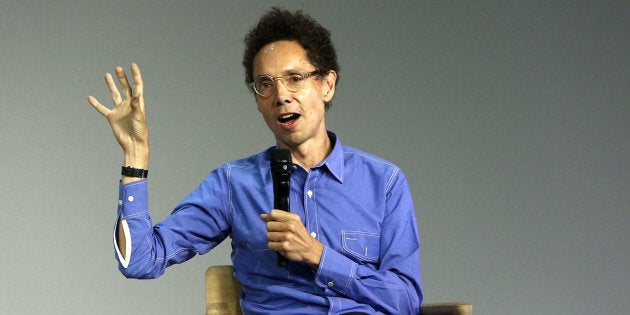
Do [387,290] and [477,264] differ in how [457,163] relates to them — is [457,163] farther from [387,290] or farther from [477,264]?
[387,290]

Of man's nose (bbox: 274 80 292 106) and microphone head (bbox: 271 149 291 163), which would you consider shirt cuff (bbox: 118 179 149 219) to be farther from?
man's nose (bbox: 274 80 292 106)

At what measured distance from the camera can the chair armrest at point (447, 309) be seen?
2092 millimetres

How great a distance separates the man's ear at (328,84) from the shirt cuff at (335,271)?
0.52 meters

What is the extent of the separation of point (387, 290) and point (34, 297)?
190cm

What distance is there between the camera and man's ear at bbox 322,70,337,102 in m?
2.40

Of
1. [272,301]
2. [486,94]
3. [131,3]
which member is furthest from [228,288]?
[486,94]

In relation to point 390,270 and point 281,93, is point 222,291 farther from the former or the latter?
point 281,93

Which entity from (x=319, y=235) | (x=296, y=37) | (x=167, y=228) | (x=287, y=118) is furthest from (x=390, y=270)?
(x=296, y=37)

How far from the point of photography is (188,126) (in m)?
3.61

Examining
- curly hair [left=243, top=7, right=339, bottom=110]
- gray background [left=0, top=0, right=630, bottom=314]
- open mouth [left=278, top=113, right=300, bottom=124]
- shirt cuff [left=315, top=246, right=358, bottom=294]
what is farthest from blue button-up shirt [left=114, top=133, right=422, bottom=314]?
gray background [left=0, top=0, right=630, bottom=314]

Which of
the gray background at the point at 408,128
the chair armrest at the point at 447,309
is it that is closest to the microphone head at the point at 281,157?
the chair armrest at the point at 447,309

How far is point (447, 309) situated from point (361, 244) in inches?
11.2

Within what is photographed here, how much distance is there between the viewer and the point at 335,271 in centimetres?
210

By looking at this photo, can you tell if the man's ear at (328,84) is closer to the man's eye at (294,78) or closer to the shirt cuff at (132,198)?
the man's eye at (294,78)
